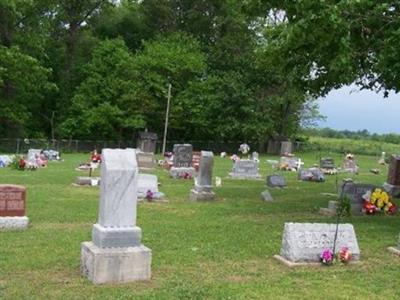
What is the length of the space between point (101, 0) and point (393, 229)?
4367 cm

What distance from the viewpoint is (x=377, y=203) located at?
1658 centimetres

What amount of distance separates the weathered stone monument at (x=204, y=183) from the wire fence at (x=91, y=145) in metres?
24.8

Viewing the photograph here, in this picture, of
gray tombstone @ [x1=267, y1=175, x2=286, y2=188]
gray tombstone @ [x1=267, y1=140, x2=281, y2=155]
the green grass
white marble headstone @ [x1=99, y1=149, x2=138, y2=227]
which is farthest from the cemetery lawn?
the green grass

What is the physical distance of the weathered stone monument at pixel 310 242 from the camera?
1025 centimetres

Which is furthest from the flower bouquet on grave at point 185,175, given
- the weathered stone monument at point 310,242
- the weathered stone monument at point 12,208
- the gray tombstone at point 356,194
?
the weathered stone monument at point 310,242

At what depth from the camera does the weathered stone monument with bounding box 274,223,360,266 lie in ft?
33.6

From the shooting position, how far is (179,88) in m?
50.5

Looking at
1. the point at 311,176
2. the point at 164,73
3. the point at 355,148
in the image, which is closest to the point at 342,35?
the point at 311,176

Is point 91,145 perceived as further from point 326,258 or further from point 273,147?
point 326,258

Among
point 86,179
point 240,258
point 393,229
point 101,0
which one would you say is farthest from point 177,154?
point 101,0

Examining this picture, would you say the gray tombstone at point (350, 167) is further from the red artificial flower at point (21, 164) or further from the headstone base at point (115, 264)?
the headstone base at point (115, 264)

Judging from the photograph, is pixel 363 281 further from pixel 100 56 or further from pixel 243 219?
pixel 100 56

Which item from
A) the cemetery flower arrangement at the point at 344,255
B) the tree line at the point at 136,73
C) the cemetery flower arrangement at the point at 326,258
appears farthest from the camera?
the tree line at the point at 136,73

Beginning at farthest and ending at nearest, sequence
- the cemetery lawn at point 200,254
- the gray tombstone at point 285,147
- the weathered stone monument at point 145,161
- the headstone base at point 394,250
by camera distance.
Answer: the gray tombstone at point 285,147
the weathered stone monument at point 145,161
the headstone base at point 394,250
the cemetery lawn at point 200,254
